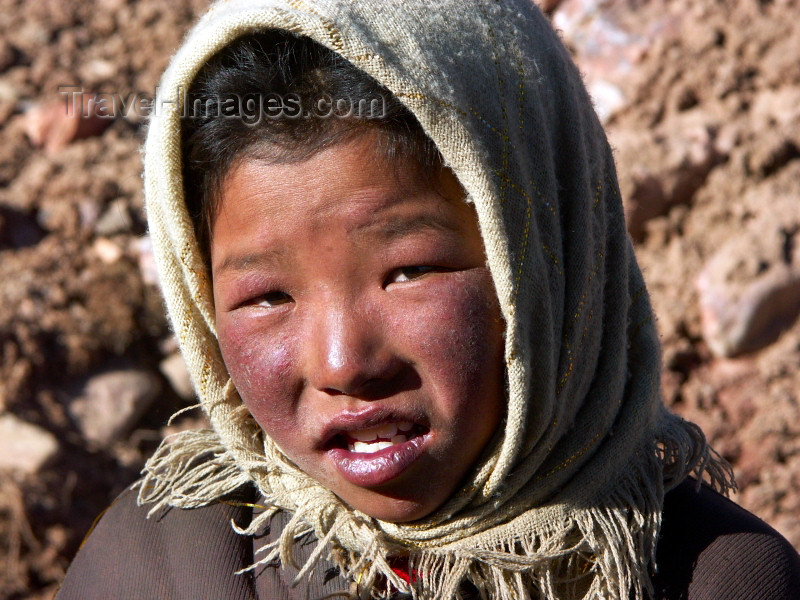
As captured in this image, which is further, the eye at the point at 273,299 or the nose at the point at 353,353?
the eye at the point at 273,299

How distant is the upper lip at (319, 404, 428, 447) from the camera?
4.14 feet

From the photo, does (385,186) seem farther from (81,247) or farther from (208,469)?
(81,247)

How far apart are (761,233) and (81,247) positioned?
2.63m

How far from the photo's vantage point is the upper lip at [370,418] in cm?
126

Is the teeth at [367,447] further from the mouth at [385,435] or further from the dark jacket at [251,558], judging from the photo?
the dark jacket at [251,558]

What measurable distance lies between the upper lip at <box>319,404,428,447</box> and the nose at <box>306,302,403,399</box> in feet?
0.08

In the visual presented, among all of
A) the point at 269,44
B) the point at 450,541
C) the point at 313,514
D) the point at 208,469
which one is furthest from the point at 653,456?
the point at 269,44

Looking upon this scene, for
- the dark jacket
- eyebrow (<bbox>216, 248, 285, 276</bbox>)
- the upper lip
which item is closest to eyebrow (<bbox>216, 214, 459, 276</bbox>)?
eyebrow (<bbox>216, 248, 285, 276</bbox>)

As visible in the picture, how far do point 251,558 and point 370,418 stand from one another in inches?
21.1

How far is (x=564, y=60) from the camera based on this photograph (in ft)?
4.89

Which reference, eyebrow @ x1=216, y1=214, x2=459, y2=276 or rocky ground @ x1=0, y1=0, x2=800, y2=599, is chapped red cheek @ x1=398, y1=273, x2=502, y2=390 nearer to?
eyebrow @ x1=216, y1=214, x2=459, y2=276

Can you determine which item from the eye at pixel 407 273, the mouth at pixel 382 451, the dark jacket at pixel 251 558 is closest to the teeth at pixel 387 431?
the mouth at pixel 382 451

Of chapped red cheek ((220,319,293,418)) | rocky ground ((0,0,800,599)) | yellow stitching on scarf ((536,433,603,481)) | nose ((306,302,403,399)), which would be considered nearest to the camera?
nose ((306,302,403,399))

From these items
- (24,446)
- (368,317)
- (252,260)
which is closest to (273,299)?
(252,260)
